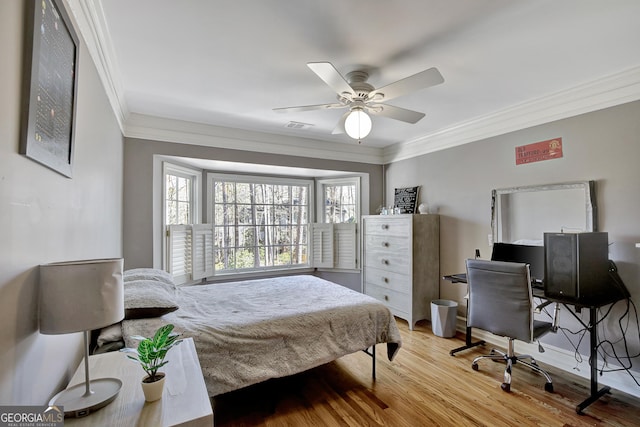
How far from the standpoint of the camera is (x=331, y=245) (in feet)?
15.5

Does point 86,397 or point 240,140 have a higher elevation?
point 240,140

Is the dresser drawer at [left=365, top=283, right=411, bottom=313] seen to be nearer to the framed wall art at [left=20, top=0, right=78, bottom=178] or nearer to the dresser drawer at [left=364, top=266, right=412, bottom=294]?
the dresser drawer at [left=364, top=266, right=412, bottom=294]

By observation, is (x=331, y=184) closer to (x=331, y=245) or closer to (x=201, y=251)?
(x=331, y=245)

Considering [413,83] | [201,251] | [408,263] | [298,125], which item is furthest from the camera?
[201,251]

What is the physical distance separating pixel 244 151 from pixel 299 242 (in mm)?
1748

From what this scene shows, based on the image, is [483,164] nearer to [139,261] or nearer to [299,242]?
[299,242]

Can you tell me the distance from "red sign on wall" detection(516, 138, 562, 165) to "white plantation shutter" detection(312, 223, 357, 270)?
94.4 inches

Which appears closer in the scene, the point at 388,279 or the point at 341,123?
the point at 341,123

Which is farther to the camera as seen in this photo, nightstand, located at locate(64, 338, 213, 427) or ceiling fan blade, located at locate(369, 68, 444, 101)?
ceiling fan blade, located at locate(369, 68, 444, 101)

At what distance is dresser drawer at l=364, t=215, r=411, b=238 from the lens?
379 centimetres

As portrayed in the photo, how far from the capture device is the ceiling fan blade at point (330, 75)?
1.75m

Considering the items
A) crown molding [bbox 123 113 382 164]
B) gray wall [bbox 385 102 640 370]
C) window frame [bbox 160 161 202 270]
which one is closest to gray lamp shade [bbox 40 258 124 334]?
window frame [bbox 160 161 202 270]

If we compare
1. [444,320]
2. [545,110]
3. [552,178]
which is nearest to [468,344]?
[444,320]

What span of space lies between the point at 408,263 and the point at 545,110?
2.13 meters
